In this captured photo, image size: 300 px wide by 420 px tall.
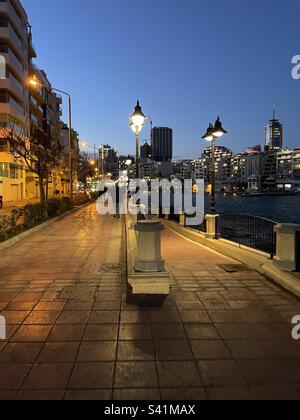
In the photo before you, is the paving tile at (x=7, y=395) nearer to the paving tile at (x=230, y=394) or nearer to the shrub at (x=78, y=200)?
the paving tile at (x=230, y=394)

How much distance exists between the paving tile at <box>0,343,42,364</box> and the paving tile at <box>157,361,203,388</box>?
59.4 inches

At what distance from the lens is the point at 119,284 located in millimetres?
7277

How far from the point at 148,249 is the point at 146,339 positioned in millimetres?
2277

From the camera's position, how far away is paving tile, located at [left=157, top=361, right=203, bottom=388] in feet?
11.8

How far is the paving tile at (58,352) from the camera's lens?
161 inches

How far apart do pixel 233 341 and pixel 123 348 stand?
142 centimetres

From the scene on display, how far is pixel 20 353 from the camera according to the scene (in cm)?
426

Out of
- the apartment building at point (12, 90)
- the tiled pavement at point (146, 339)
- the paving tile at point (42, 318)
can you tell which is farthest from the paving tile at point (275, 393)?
the apartment building at point (12, 90)

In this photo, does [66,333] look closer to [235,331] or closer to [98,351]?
[98,351]

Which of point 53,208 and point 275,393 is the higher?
point 53,208

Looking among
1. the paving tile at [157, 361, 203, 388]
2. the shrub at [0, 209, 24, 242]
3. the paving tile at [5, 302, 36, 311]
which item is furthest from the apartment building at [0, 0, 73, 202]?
the paving tile at [157, 361, 203, 388]

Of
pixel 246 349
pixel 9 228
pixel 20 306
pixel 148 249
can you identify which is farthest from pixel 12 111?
pixel 246 349

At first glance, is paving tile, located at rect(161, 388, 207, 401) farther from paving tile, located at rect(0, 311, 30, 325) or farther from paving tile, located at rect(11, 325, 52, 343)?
paving tile, located at rect(0, 311, 30, 325)
